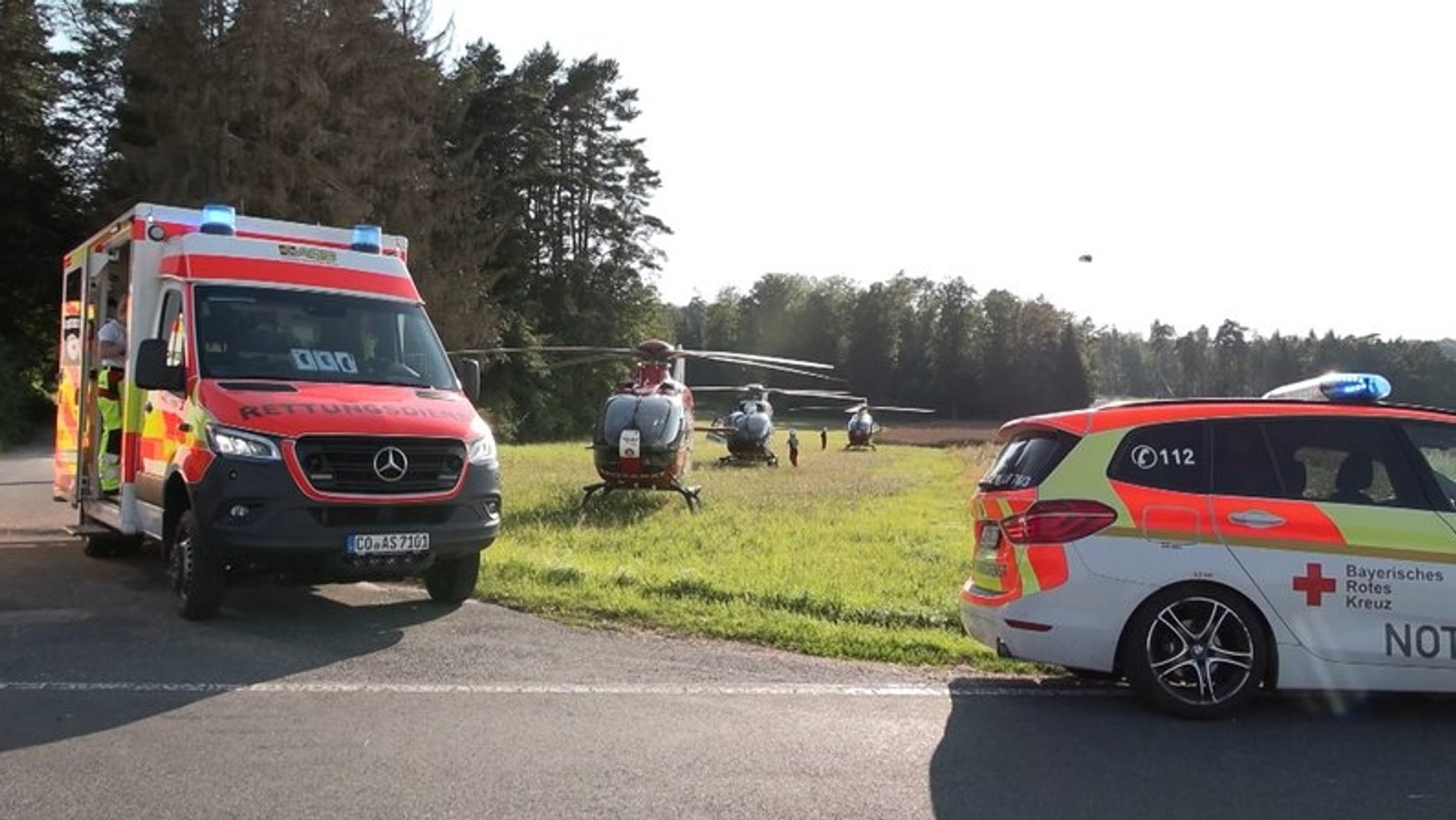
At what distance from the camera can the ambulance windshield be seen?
873 centimetres

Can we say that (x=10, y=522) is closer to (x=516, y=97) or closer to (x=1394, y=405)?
(x=1394, y=405)

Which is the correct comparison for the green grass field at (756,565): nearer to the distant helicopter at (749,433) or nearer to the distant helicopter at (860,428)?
the distant helicopter at (749,433)

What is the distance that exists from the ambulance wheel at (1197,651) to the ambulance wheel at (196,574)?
247 inches

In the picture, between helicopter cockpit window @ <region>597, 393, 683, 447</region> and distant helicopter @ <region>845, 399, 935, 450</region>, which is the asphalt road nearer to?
helicopter cockpit window @ <region>597, 393, 683, 447</region>

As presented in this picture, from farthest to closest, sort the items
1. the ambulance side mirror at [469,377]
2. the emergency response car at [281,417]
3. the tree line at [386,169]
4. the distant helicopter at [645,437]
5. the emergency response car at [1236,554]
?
the tree line at [386,169]
the distant helicopter at [645,437]
the ambulance side mirror at [469,377]
the emergency response car at [281,417]
the emergency response car at [1236,554]

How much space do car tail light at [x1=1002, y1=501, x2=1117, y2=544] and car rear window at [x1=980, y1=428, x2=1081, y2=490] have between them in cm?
19

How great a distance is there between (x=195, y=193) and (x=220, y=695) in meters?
28.2

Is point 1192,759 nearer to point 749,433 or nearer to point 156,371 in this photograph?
point 156,371

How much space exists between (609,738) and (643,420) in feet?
42.8

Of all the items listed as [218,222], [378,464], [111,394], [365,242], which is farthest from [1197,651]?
[111,394]

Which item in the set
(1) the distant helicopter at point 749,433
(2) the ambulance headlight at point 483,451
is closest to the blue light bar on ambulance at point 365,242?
(2) the ambulance headlight at point 483,451

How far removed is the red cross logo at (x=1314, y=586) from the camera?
6020 millimetres

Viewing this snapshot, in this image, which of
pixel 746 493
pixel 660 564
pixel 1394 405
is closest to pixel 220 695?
pixel 660 564

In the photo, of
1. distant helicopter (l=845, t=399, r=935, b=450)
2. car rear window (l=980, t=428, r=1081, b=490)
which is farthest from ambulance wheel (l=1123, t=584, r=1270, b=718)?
distant helicopter (l=845, t=399, r=935, b=450)
